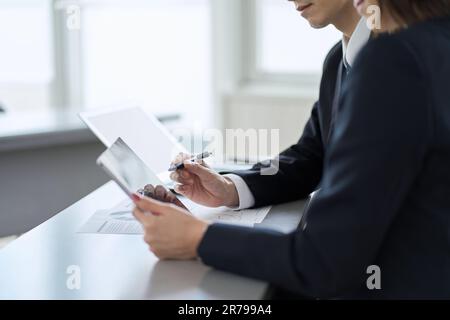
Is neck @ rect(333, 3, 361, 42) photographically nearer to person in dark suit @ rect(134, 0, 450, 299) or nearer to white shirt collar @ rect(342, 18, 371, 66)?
white shirt collar @ rect(342, 18, 371, 66)

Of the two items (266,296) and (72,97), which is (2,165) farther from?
(72,97)

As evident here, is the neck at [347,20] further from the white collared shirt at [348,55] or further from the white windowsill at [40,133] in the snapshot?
the white windowsill at [40,133]

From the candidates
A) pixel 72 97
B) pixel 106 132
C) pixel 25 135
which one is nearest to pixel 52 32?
pixel 72 97

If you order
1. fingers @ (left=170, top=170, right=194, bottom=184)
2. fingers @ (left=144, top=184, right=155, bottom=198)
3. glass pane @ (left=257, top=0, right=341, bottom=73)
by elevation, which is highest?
glass pane @ (left=257, top=0, right=341, bottom=73)

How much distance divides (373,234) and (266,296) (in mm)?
177

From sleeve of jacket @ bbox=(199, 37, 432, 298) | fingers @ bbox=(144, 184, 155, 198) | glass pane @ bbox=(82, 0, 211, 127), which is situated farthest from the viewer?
glass pane @ bbox=(82, 0, 211, 127)

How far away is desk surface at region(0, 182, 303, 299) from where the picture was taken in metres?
0.96

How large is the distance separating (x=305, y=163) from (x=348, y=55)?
288mm

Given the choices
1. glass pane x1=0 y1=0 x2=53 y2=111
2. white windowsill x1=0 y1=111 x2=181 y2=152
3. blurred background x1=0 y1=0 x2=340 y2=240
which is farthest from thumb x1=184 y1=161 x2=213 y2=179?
glass pane x1=0 y1=0 x2=53 y2=111

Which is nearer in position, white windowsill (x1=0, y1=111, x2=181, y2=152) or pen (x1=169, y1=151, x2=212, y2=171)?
pen (x1=169, y1=151, x2=212, y2=171)

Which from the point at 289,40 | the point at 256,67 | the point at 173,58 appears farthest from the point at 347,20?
the point at 173,58

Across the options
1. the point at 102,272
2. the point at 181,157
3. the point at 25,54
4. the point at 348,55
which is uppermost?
the point at 348,55

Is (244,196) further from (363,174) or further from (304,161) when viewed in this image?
(363,174)

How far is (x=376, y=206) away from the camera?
913 millimetres
